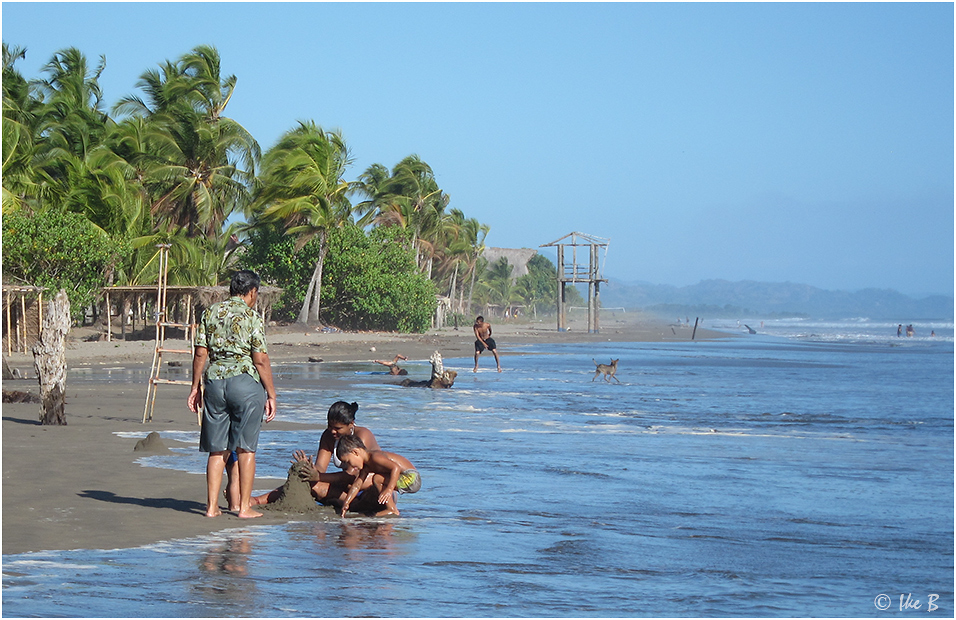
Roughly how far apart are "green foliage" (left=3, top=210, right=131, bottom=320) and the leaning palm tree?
11.3m

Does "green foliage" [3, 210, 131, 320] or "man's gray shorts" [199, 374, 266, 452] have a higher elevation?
"green foliage" [3, 210, 131, 320]

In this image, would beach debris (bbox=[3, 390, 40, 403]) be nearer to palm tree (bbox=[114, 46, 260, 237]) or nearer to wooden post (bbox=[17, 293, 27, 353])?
wooden post (bbox=[17, 293, 27, 353])

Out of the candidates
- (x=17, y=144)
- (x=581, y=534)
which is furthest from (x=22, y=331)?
(x=581, y=534)

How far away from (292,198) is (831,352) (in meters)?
22.6

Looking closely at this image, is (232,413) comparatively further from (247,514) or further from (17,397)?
(17,397)

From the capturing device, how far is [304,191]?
3703 cm

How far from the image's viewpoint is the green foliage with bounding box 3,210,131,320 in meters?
24.0

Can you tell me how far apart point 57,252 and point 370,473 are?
20.2 metres

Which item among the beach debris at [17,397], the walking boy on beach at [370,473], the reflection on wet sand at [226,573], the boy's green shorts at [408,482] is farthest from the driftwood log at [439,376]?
the reflection on wet sand at [226,573]

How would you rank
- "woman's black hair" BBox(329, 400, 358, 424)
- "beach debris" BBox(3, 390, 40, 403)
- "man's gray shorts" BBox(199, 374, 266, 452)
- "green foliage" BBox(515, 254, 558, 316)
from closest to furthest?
1. "man's gray shorts" BBox(199, 374, 266, 452)
2. "woman's black hair" BBox(329, 400, 358, 424)
3. "beach debris" BBox(3, 390, 40, 403)
4. "green foliage" BBox(515, 254, 558, 316)

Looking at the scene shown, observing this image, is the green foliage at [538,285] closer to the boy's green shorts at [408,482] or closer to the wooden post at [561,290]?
the wooden post at [561,290]

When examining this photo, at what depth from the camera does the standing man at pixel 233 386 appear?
6.17 metres

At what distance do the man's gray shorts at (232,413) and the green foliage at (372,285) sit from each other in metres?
35.0

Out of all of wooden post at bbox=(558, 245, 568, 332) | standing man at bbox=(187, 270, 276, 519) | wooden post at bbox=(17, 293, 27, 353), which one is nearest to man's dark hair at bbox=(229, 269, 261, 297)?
standing man at bbox=(187, 270, 276, 519)
